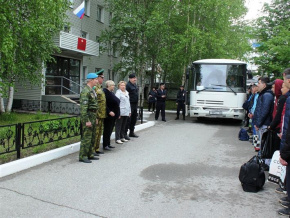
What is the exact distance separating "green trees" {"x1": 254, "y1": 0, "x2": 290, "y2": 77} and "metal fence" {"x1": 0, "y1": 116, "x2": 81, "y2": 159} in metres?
11.8

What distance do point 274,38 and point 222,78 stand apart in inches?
166

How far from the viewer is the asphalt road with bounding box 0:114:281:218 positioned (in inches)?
159

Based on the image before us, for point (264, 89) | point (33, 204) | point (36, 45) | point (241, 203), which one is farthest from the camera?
point (36, 45)

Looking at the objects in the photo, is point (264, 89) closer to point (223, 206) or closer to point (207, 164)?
point (207, 164)

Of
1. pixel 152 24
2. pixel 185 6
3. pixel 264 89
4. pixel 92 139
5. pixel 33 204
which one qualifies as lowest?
pixel 33 204

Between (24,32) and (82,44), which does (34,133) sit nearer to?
(24,32)

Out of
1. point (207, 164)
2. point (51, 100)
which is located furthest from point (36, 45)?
point (207, 164)

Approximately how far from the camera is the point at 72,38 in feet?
65.3

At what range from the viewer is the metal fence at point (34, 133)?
6.10 m

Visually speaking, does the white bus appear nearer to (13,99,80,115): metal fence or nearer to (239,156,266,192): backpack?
(13,99,80,115): metal fence

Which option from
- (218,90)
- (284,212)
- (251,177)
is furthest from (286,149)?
(218,90)

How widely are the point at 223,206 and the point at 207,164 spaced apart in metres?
2.50

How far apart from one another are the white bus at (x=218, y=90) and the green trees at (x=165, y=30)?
7169 millimetres

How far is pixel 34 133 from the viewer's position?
6.82 meters
